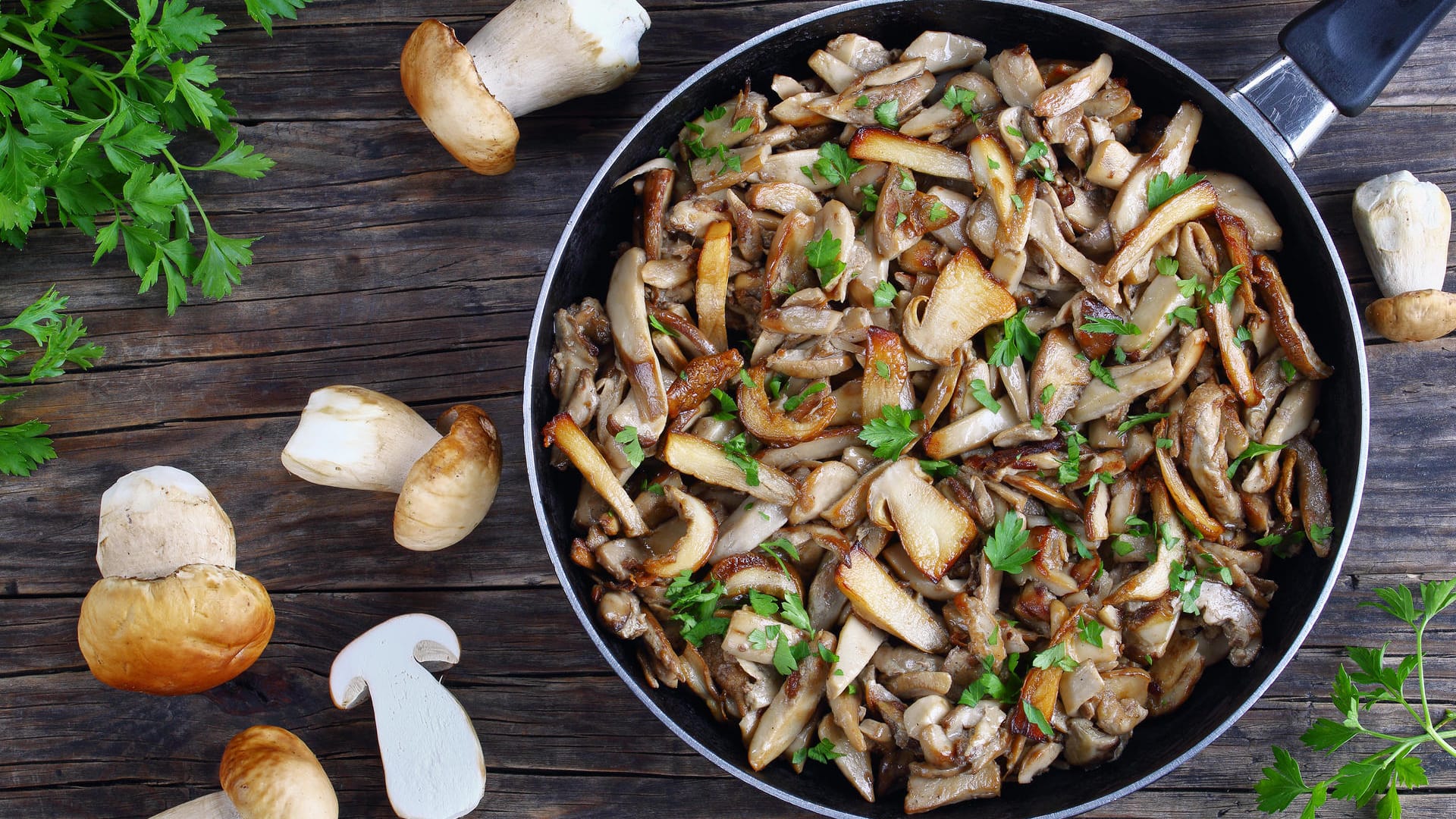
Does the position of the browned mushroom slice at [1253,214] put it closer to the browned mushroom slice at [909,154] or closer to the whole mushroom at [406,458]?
the browned mushroom slice at [909,154]

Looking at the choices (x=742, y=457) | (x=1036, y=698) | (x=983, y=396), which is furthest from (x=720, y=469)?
(x=1036, y=698)

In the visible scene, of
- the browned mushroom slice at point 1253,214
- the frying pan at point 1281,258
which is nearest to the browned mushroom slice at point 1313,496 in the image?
the frying pan at point 1281,258

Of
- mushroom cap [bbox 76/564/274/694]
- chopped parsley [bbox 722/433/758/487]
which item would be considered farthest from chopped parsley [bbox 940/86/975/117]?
mushroom cap [bbox 76/564/274/694]

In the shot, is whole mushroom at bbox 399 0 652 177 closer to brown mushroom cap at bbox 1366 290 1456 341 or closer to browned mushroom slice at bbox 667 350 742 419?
browned mushroom slice at bbox 667 350 742 419

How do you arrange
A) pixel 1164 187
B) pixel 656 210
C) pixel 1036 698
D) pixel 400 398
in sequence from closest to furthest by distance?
pixel 1036 698, pixel 1164 187, pixel 656 210, pixel 400 398

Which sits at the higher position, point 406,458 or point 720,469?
point 720,469

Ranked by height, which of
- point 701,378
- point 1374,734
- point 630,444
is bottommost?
point 1374,734

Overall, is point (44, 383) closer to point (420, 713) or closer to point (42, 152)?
point (42, 152)

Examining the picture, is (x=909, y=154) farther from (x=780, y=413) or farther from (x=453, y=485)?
(x=453, y=485)
